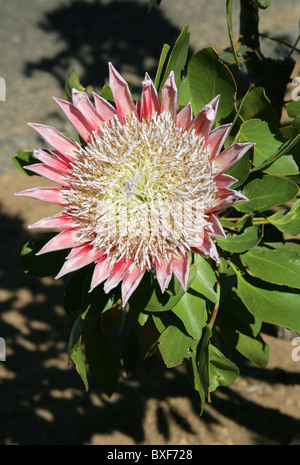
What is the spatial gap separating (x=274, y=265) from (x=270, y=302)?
105mm

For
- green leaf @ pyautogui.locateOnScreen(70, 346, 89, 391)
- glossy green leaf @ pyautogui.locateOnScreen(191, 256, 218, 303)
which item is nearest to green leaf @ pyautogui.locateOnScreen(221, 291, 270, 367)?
glossy green leaf @ pyautogui.locateOnScreen(191, 256, 218, 303)

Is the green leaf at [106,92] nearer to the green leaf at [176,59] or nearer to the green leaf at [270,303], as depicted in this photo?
the green leaf at [176,59]

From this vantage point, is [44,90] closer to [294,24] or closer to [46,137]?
[294,24]

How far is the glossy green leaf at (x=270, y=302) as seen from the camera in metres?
1.34

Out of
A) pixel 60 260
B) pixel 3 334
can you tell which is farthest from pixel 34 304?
pixel 60 260

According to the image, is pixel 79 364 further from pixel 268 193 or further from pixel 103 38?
pixel 103 38

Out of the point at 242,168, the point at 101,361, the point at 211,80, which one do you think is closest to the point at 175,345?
the point at 101,361

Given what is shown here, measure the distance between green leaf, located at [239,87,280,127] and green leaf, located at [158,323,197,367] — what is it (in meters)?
0.64

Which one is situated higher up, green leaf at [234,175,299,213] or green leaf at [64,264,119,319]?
green leaf at [234,175,299,213]

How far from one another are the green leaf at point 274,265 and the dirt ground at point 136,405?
1526 mm

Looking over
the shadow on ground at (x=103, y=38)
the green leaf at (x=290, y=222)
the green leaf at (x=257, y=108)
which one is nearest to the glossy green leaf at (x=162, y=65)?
the green leaf at (x=257, y=108)

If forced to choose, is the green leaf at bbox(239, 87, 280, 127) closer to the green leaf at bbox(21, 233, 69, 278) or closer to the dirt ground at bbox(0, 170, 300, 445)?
the green leaf at bbox(21, 233, 69, 278)

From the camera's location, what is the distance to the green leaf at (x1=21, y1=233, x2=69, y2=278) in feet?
5.04

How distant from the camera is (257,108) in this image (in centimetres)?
143
